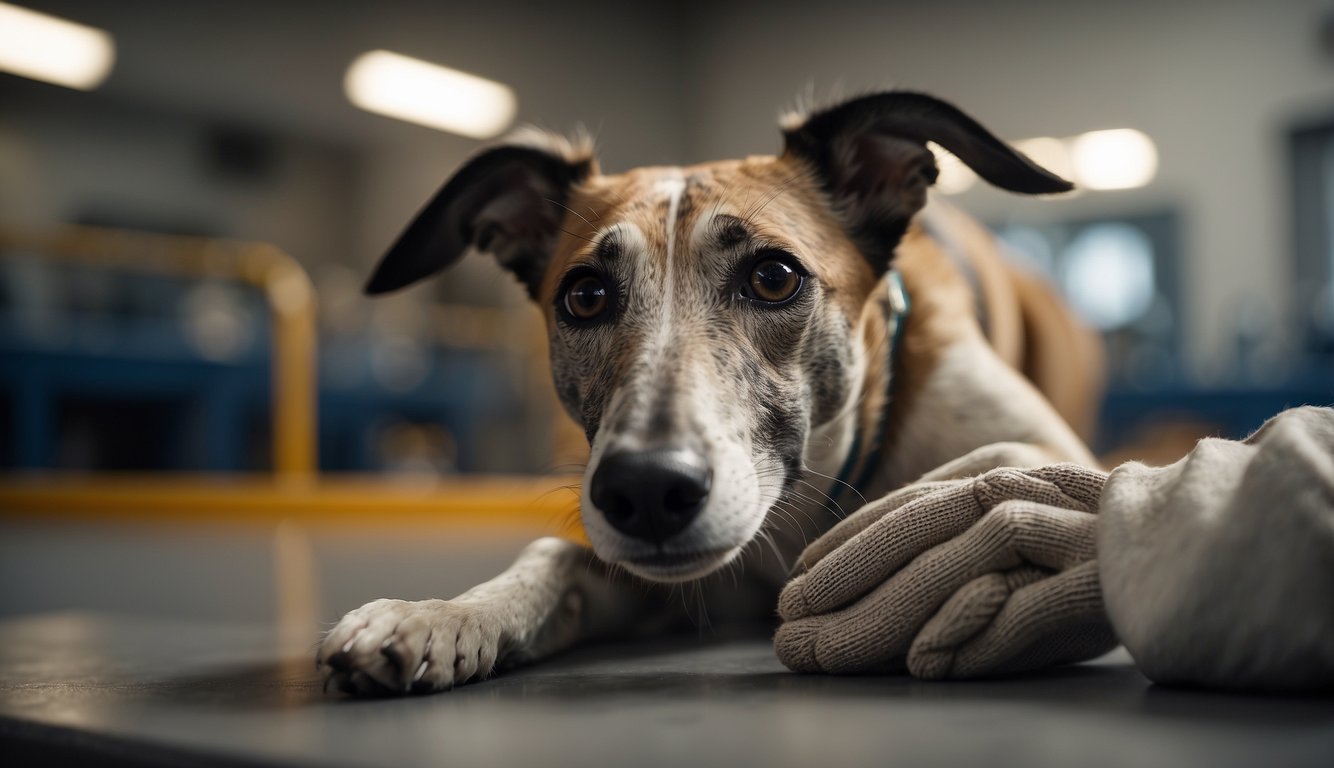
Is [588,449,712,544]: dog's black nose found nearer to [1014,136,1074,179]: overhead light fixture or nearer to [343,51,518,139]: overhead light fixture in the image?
[1014,136,1074,179]: overhead light fixture

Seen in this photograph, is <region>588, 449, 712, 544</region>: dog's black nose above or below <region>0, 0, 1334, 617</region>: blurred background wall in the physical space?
below

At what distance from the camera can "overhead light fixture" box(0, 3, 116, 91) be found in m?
9.26

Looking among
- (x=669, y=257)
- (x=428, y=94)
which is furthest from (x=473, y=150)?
(x=669, y=257)

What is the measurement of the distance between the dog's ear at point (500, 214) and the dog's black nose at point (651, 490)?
73 cm

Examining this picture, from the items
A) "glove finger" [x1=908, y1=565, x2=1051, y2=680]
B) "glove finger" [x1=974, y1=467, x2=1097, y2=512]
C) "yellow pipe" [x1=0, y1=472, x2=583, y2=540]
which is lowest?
"yellow pipe" [x1=0, y1=472, x2=583, y2=540]

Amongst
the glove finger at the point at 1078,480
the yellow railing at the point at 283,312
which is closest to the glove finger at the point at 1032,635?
the glove finger at the point at 1078,480

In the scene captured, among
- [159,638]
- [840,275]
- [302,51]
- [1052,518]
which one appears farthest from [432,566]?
[302,51]

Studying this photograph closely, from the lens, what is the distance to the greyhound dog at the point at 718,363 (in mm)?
1109

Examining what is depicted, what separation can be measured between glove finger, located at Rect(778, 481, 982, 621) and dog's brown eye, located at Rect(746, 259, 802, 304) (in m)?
0.41

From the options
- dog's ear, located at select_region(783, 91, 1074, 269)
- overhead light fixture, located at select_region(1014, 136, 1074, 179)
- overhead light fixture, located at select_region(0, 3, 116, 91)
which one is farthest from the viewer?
overhead light fixture, located at select_region(1014, 136, 1074, 179)

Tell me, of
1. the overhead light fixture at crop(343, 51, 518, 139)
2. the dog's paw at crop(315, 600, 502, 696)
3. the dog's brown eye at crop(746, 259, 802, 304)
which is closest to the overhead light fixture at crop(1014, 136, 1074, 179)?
the overhead light fixture at crop(343, 51, 518, 139)

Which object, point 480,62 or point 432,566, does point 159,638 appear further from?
point 480,62

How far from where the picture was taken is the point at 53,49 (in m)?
9.57

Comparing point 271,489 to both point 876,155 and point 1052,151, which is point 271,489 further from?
point 1052,151
